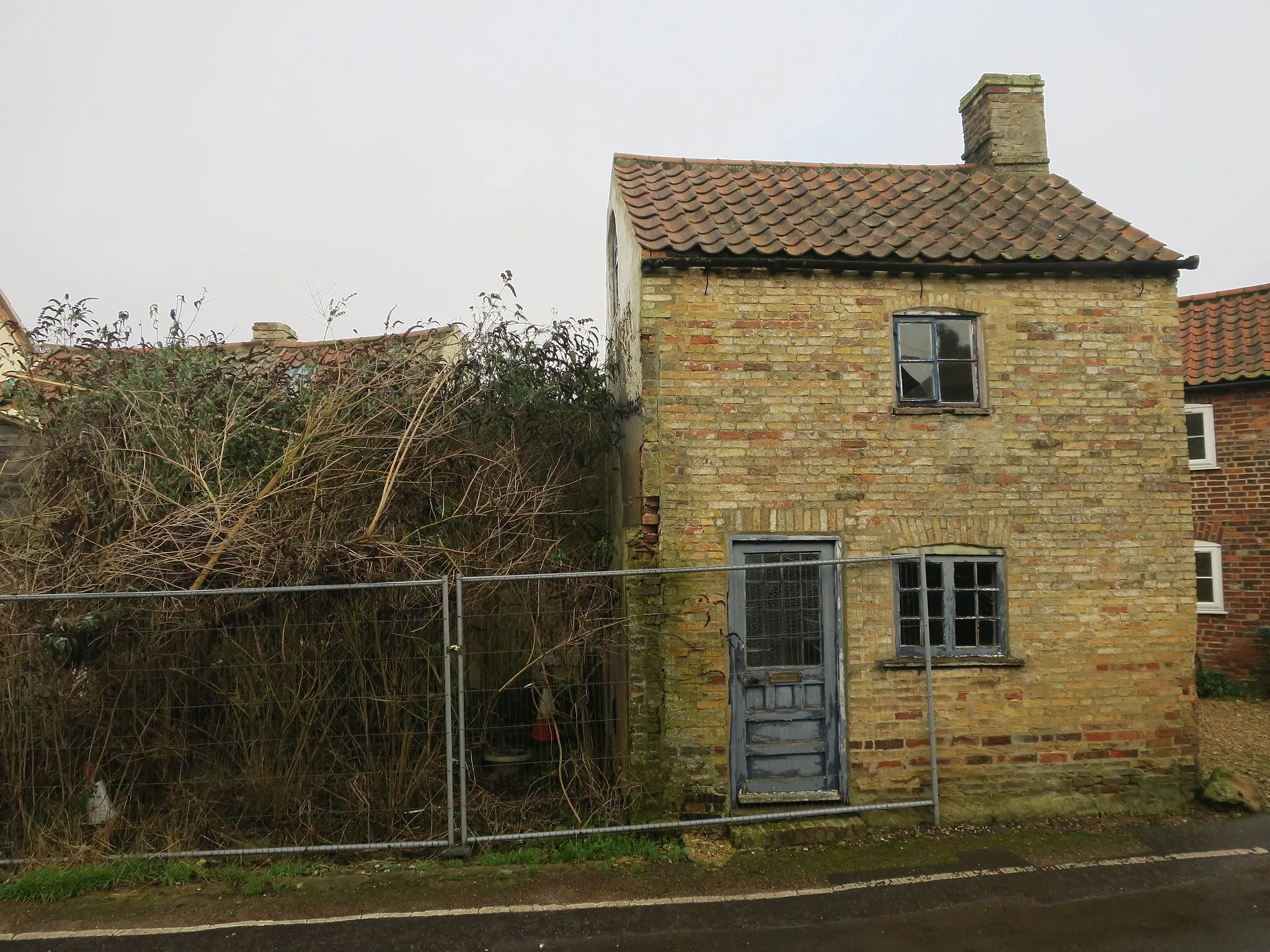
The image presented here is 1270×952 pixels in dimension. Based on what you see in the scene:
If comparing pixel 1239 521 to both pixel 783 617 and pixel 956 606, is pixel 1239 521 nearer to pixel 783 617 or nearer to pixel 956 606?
pixel 956 606

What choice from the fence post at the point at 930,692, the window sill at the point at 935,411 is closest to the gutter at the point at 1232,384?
the window sill at the point at 935,411

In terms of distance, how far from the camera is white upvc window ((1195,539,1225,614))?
12.6 m

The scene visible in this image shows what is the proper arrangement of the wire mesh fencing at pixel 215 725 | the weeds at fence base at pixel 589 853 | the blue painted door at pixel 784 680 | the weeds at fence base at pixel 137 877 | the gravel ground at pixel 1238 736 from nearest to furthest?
the weeds at fence base at pixel 137 877
the weeds at fence base at pixel 589 853
the wire mesh fencing at pixel 215 725
the blue painted door at pixel 784 680
the gravel ground at pixel 1238 736

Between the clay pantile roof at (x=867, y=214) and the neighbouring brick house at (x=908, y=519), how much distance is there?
0.06m

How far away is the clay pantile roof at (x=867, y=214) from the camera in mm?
7281

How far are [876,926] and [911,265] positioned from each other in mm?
5481

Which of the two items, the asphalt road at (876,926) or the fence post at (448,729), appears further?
the fence post at (448,729)

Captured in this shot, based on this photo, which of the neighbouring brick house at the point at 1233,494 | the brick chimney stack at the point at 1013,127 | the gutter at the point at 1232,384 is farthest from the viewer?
the neighbouring brick house at the point at 1233,494

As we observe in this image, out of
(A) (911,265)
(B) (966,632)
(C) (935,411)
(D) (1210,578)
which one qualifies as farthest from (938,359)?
(D) (1210,578)

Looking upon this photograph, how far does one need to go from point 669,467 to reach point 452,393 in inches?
102

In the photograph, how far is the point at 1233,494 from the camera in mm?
12484

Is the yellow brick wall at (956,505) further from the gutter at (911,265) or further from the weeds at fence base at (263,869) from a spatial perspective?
the weeds at fence base at (263,869)

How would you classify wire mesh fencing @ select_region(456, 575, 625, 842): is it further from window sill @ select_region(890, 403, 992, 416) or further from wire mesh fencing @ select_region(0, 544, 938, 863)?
window sill @ select_region(890, 403, 992, 416)

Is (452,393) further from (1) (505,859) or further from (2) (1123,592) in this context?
(2) (1123,592)
